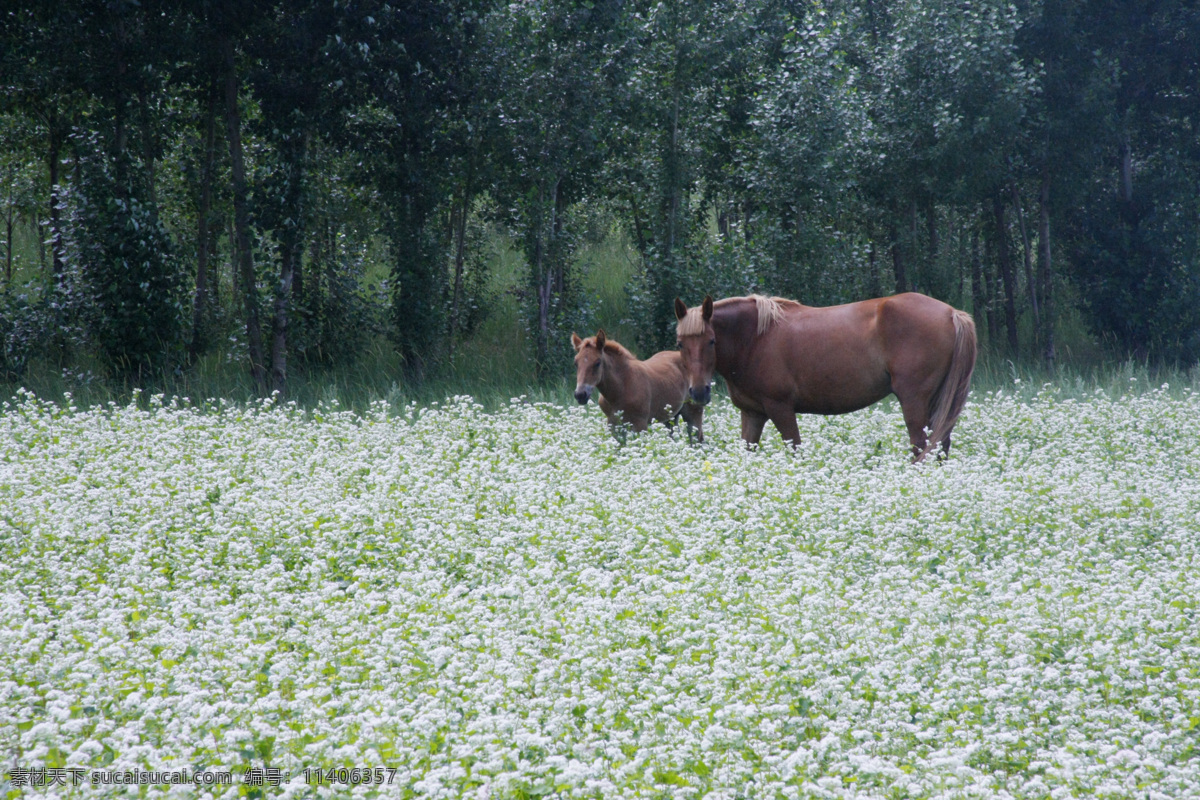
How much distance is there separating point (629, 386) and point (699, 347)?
1.33 metres

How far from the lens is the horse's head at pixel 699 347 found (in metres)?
10.5

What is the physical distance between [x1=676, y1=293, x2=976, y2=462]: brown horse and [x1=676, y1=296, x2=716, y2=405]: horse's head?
1 centimetres

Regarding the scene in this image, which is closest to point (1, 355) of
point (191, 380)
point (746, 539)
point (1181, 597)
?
point (191, 380)

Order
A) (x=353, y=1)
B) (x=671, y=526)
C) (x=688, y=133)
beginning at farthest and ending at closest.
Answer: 1. (x=688, y=133)
2. (x=353, y=1)
3. (x=671, y=526)

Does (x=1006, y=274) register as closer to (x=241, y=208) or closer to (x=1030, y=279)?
(x=1030, y=279)

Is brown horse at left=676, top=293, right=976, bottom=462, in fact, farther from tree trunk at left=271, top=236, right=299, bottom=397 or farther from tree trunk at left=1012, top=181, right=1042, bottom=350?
tree trunk at left=1012, top=181, right=1042, bottom=350

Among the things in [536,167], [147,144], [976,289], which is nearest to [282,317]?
[147,144]

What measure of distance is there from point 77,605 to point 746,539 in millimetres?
4427

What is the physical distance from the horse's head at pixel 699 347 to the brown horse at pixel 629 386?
3.14 feet

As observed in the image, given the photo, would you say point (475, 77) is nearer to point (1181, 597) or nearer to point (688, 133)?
point (688, 133)

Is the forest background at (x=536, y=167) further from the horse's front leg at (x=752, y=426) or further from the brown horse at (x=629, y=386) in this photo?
the horse's front leg at (x=752, y=426)

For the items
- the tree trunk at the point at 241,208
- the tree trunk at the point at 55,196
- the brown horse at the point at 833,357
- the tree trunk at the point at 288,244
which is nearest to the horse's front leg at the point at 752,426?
the brown horse at the point at 833,357

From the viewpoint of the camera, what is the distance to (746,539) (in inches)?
306

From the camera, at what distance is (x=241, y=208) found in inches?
639
